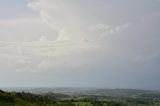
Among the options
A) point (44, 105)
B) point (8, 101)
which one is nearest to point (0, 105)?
point (8, 101)

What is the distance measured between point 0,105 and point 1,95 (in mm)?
25761

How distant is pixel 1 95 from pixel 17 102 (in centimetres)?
912

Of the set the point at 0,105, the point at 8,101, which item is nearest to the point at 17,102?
the point at 8,101

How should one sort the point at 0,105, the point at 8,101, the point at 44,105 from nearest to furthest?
the point at 0,105 → the point at 8,101 → the point at 44,105

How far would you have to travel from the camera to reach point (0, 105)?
13100 cm

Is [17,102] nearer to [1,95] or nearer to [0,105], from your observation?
[1,95]

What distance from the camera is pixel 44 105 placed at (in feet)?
547

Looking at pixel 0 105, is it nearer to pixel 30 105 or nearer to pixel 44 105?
pixel 30 105

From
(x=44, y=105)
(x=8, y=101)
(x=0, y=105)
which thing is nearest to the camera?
(x=0, y=105)

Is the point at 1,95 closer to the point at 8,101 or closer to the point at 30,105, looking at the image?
the point at 8,101

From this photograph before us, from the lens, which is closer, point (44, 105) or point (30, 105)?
point (30, 105)

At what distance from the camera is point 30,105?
509ft

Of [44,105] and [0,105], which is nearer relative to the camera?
[0,105]

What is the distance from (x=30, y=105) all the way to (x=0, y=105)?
26169mm
